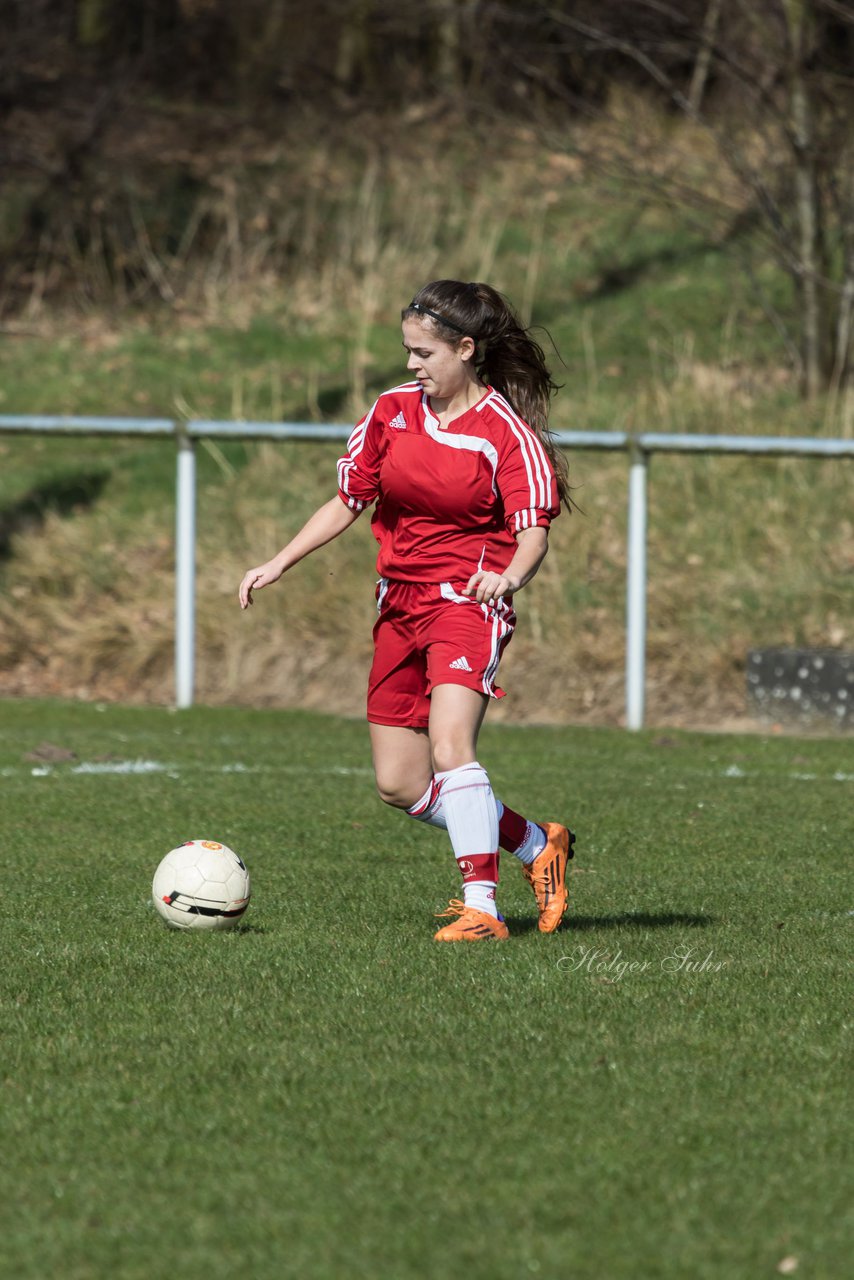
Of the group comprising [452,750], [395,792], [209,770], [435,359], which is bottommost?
[209,770]

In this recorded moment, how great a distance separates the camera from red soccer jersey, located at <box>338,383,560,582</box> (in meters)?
5.47

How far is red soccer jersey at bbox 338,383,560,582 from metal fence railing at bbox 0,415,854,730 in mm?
5286

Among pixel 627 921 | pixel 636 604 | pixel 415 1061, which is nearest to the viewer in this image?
pixel 415 1061

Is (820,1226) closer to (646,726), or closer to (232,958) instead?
(232,958)

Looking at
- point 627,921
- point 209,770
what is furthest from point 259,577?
point 209,770

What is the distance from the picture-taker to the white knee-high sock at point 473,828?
217 inches

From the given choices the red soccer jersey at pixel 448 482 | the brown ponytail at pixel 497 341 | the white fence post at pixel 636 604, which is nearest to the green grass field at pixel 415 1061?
the red soccer jersey at pixel 448 482

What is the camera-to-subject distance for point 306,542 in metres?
5.78

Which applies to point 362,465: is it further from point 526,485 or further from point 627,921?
point 627,921

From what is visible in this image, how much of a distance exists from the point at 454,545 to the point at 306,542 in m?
0.49

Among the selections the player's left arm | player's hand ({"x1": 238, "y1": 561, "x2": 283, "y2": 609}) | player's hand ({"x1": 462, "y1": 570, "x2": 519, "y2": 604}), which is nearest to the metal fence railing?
player's hand ({"x1": 238, "y1": 561, "x2": 283, "y2": 609})

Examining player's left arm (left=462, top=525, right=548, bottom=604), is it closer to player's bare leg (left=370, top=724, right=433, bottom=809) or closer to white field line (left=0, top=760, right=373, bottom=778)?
player's bare leg (left=370, top=724, right=433, bottom=809)

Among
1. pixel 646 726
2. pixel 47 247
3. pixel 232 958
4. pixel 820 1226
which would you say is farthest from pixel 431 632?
pixel 47 247

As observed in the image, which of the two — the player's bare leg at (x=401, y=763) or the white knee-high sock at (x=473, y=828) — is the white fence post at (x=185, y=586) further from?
the white knee-high sock at (x=473, y=828)
